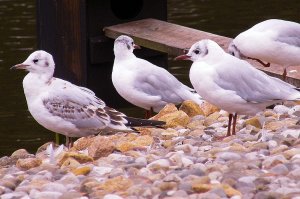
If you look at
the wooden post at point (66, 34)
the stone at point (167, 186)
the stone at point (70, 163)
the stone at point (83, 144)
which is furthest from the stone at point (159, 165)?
the wooden post at point (66, 34)

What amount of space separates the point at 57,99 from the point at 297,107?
1.77 meters

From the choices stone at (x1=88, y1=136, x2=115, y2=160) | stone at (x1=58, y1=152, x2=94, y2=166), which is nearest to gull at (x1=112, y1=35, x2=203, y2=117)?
stone at (x1=88, y1=136, x2=115, y2=160)

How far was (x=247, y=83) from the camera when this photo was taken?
7.35 meters

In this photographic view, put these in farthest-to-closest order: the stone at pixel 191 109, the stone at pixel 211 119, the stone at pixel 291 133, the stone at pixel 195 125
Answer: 1. the stone at pixel 191 109
2. the stone at pixel 211 119
3. the stone at pixel 195 125
4. the stone at pixel 291 133

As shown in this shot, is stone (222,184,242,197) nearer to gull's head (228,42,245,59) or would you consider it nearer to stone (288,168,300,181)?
stone (288,168,300,181)

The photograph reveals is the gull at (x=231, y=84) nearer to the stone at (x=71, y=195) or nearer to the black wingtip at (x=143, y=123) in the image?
the black wingtip at (x=143, y=123)

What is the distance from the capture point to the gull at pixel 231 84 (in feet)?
23.7

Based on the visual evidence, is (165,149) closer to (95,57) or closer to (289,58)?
(289,58)

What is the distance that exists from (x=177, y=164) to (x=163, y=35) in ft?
12.6

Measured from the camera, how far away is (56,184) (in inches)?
242

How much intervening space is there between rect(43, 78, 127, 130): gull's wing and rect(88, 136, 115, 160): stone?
Result: 44cm

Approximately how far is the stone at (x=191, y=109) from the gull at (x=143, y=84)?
0.21 metres

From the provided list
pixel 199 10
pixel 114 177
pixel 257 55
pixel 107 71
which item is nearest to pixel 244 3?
pixel 199 10

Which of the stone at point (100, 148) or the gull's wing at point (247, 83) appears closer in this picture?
the stone at point (100, 148)
